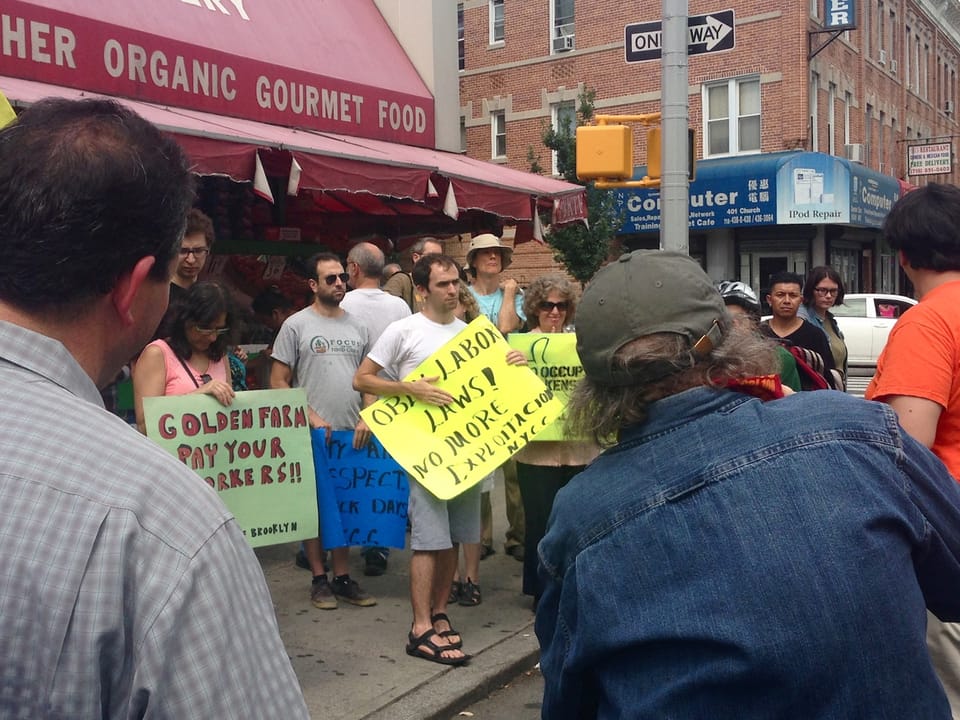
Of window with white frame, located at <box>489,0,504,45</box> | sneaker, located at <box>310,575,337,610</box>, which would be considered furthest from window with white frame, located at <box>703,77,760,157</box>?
sneaker, located at <box>310,575,337,610</box>

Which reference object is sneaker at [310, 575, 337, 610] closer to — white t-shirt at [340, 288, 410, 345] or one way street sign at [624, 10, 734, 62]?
white t-shirt at [340, 288, 410, 345]

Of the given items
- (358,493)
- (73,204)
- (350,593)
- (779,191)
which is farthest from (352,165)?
(779,191)

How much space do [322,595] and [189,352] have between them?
1.90m

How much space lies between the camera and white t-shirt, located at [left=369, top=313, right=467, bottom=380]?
5.50 m

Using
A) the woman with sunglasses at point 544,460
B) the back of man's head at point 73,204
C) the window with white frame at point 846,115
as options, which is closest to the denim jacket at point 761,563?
the back of man's head at point 73,204

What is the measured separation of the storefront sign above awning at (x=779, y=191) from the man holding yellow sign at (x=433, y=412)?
1894 centimetres

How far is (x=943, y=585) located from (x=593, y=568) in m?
0.65

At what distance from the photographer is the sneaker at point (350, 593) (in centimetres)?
609

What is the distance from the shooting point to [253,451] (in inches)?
197

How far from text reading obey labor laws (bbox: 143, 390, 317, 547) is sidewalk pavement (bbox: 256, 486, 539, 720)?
70 cm

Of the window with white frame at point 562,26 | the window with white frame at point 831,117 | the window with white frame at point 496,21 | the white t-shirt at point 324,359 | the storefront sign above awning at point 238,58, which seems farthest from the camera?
the window with white frame at point 496,21

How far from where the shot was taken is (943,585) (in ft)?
5.86

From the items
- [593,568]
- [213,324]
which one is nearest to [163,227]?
[593,568]

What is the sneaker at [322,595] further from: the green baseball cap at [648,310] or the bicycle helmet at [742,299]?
the green baseball cap at [648,310]
